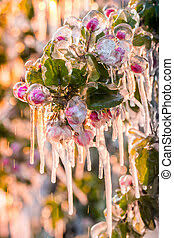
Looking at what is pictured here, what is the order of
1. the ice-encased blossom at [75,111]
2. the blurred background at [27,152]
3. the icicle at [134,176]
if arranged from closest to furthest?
the ice-encased blossom at [75,111], the icicle at [134,176], the blurred background at [27,152]

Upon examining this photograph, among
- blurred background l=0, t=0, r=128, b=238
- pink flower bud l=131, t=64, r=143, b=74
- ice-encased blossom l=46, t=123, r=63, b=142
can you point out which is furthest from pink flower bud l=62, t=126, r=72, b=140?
blurred background l=0, t=0, r=128, b=238

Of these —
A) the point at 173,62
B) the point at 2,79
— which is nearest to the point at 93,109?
the point at 173,62

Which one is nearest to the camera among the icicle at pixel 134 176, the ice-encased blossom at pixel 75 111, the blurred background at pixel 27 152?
the ice-encased blossom at pixel 75 111

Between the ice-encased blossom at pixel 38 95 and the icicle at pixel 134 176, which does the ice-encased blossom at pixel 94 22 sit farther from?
the icicle at pixel 134 176

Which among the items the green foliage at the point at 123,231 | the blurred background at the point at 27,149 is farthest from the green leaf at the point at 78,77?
the blurred background at the point at 27,149

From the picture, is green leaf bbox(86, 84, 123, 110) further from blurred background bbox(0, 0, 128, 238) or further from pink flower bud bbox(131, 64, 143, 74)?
blurred background bbox(0, 0, 128, 238)
